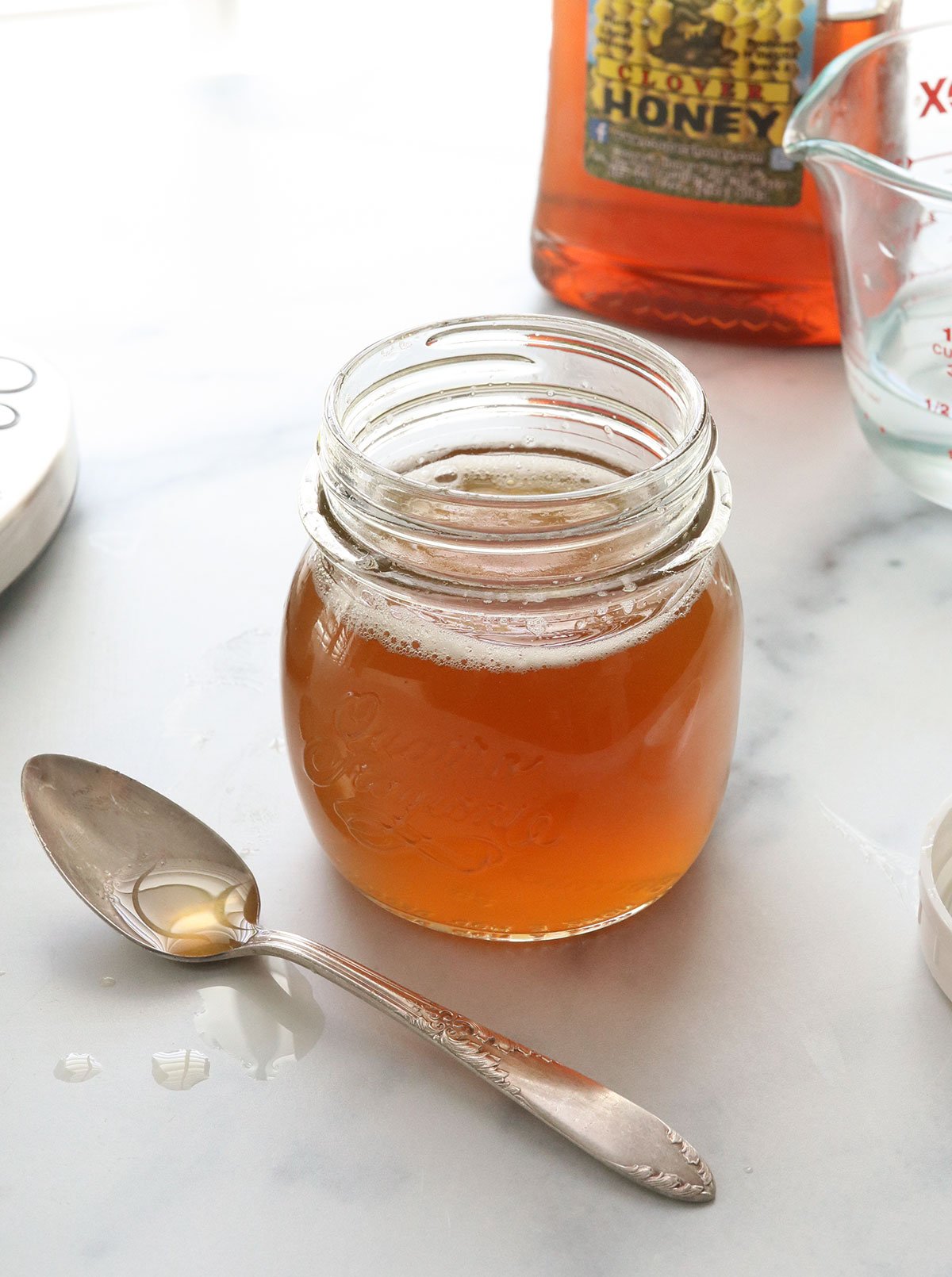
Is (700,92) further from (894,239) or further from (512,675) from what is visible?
(512,675)

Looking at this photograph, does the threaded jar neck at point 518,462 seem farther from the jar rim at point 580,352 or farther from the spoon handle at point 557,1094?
the spoon handle at point 557,1094

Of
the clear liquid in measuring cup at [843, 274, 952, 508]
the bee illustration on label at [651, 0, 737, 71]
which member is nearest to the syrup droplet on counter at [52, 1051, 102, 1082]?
the clear liquid in measuring cup at [843, 274, 952, 508]

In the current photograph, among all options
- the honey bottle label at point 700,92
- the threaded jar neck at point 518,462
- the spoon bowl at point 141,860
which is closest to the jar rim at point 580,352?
the threaded jar neck at point 518,462

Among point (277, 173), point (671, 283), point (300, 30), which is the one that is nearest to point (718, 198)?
point (671, 283)

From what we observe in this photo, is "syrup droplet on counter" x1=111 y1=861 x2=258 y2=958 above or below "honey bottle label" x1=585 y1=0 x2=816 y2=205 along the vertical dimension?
below

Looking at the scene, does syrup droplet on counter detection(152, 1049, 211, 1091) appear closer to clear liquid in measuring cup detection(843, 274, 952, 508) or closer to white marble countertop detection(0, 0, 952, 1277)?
white marble countertop detection(0, 0, 952, 1277)

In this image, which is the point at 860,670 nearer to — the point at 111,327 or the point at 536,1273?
the point at 536,1273
